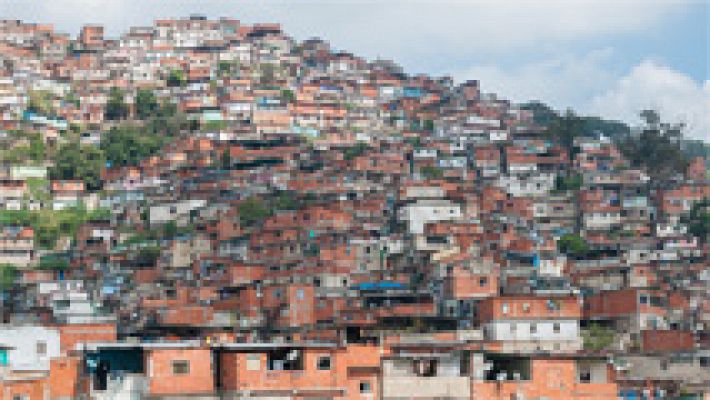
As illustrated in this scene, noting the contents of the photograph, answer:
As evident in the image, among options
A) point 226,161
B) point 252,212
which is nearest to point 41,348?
point 252,212

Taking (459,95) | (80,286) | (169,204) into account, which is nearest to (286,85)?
(459,95)

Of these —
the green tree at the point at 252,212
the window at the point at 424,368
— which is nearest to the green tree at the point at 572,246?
the green tree at the point at 252,212

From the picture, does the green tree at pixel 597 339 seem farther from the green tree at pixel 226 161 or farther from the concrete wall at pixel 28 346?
→ the green tree at pixel 226 161

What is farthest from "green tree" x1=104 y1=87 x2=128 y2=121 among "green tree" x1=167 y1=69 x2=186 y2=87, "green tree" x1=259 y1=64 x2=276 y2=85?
"green tree" x1=259 y1=64 x2=276 y2=85

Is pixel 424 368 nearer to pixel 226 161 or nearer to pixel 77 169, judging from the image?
pixel 226 161

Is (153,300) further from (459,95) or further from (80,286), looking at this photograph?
(459,95)

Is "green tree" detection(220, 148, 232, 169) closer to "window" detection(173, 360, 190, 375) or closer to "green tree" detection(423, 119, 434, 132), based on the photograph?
"green tree" detection(423, 119, 434, 132)
